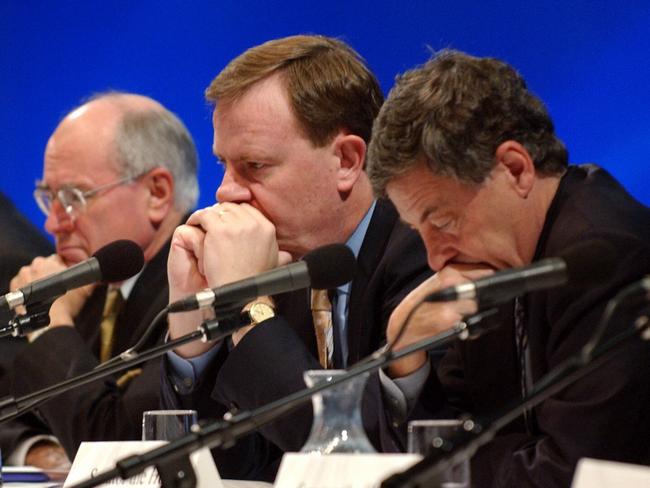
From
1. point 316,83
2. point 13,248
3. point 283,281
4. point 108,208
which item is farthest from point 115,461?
point 13,248

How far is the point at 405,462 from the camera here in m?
1.32

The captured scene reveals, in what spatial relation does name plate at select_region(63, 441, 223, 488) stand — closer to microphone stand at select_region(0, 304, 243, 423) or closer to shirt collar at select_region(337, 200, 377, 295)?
microphone stand at select_region(0, 304, 243, 423)

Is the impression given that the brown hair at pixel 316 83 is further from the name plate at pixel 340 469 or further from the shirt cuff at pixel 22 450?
the name plate at pixel 340 469

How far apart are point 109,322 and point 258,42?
0.96m

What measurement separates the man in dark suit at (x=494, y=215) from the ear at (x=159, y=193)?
1.52 m

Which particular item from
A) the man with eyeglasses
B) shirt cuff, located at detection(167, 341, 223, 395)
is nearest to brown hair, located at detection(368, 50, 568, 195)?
shirt cuff, located at detection(167, 341, 223, 395)

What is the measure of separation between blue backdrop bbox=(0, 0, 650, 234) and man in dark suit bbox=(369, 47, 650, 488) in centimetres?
51

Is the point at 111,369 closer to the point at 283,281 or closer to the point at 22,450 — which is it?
the point at 283,281

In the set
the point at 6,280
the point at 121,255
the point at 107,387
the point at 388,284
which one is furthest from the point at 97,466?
the point at 6,280

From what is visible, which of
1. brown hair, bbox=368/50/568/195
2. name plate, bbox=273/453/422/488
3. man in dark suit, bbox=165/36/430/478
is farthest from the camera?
man in dark suit, bbox=165/36/430/478

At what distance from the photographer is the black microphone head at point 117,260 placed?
1859 mm

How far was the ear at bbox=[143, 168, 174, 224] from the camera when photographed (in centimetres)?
365

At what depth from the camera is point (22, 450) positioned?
132 inches

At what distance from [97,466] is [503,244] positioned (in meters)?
0.83
